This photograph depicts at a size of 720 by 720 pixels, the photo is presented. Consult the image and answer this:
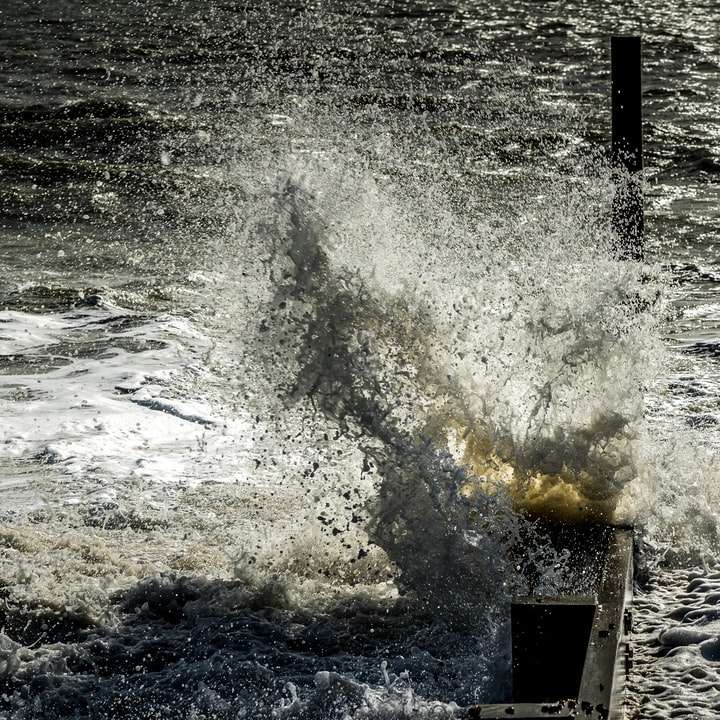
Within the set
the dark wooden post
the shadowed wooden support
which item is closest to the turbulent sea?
the dark wooden post

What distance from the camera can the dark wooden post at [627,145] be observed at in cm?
1041

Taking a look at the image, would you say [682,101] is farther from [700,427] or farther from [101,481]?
[101,481]

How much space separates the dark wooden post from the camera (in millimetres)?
10406

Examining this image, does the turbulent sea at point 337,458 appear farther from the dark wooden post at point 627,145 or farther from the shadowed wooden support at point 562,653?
the shadowed wooden support at point 562,653

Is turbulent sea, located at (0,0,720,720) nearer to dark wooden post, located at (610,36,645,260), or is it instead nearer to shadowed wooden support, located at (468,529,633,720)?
dark wooden post, located at (610,36,645,260)

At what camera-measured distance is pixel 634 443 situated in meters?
7.59

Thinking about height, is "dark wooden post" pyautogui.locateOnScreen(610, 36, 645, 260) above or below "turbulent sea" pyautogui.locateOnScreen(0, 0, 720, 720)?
above

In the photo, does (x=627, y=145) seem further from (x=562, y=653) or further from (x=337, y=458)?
(x=562, y=653)

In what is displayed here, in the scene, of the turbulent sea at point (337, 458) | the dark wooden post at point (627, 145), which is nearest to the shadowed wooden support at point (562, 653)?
the turbulent sea at point (337, 458)

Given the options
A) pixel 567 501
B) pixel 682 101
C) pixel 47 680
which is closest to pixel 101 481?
pixel 47 680

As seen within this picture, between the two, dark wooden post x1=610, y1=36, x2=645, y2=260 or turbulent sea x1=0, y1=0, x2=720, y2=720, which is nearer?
turbulent sea x1=0, y1=0, x2=720, y2=720

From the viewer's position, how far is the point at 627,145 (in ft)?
34.8

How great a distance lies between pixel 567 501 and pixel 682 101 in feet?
50.5

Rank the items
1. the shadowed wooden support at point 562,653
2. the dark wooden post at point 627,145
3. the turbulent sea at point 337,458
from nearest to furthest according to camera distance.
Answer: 1. the shadowed wooden support at point 562,653
2. the turbulent sea at point 337,458
3. the dark wooden post at point 627,145
